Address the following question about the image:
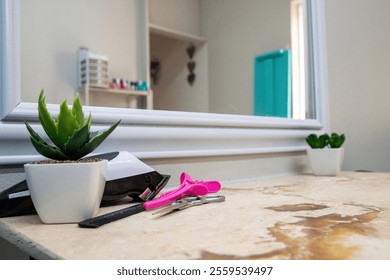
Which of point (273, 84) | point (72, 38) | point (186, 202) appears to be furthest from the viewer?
point (273, 84)

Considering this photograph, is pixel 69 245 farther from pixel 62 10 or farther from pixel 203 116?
pixel 62 10

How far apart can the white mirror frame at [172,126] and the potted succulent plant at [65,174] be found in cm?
11

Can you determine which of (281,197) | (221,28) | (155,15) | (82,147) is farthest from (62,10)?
(281,197)

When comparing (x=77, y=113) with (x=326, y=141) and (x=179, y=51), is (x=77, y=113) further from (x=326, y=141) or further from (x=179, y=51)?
(x=326, y=141)

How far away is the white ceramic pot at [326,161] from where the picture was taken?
744 mm

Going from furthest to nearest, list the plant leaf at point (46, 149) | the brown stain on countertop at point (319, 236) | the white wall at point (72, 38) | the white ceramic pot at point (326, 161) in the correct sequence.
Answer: the white ceramic pot at point (326, 161) < the white wall at point (72, 38) < the plant leaf at point (46, 149) < the brown stain on countertop at point (319, 236)

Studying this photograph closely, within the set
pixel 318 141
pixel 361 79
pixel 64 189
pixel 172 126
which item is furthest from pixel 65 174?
pixel 361 79

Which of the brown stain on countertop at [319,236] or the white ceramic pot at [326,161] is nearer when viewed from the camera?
the brown stain on countertop at [319,236]

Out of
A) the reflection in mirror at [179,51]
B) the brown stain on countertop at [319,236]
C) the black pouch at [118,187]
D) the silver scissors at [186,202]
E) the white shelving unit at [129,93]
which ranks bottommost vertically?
the brown stain on countertop at [319,236]

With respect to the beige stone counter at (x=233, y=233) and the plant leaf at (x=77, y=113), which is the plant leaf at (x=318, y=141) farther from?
the plant leaf at (x=77, y=113)

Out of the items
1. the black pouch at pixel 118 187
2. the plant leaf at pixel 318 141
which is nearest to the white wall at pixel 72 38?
the black pouch at pixel 118 187

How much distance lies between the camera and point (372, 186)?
58 centimetres

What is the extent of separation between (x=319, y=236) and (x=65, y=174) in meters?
0.25

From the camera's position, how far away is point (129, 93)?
691 millimetres
